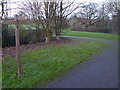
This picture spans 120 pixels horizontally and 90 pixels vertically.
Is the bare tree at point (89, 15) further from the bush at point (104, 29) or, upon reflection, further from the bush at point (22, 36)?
the bush at point (22, 36)

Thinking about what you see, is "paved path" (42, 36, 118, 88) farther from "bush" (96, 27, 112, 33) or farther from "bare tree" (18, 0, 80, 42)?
"bush" (96, 27, 112, 33)

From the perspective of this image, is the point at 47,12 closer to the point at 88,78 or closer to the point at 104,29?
the point at 88,78

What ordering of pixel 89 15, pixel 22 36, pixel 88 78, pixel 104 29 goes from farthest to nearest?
1. pixel 89 15
2. pixel 104 29
3. pixel 22 36
4. pixel 88 78

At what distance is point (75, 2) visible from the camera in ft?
41.3

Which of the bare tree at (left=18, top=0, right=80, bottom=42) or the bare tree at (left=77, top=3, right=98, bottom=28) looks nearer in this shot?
the bare tree at (left=18, top=0, right=80, bottom=42)

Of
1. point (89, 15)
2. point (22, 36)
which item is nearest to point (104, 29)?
point (89, 15)

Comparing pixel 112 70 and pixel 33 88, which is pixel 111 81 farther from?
pixel 33 88

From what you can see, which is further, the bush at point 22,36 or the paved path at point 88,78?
the bush at point 22,36

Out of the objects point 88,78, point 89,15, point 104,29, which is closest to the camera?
point 88,78

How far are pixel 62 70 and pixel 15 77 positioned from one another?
144 cm

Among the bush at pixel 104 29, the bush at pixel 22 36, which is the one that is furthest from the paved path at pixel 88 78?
the bush at pixel 104 29

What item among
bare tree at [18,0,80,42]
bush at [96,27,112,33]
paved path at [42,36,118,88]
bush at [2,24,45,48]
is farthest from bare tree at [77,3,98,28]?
paved path at [42,36,118,88]

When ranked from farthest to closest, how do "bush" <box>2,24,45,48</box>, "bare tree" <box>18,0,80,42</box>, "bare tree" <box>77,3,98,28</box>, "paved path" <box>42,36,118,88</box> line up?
"bare tree" <box>77,3,98,28</box> < "bare tree" <box>18,0,80,42</box> < "bush" <box>2,24,45,48</box> < "paved path" <box>42,36,118,88</box>

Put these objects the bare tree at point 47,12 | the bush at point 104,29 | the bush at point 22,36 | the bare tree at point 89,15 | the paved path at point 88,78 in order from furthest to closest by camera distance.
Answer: the bare tree at point 89,15 → the bush at point 104,29 → the bare tree at point 47,12 → the bush at point 22,36 → the paved path at point 88,78
